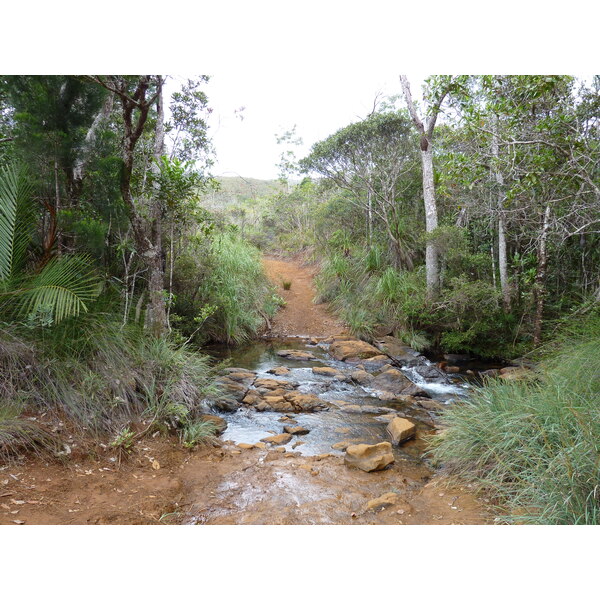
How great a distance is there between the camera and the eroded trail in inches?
83.4

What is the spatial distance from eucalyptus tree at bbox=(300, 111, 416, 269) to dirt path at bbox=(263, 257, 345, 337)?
2058mm

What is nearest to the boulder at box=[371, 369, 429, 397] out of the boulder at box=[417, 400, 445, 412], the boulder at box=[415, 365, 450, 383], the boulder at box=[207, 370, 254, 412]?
the boulder at box=[417, 400, 445, 412]

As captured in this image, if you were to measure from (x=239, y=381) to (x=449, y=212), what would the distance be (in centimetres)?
550

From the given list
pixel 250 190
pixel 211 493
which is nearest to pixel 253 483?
pixel 211 493

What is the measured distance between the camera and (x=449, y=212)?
795 centimetres

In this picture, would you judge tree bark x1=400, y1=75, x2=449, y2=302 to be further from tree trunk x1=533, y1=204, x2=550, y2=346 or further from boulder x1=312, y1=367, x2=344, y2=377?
boulder x1=312, y1=367, x2=344, y2=377

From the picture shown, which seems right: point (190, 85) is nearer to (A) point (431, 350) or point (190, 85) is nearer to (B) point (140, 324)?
(B) point (140, 324)

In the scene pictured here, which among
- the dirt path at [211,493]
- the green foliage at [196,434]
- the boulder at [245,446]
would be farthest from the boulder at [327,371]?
the dirt path at [211,493]

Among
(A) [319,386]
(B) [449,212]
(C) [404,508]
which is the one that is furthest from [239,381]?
(B) [449,212]

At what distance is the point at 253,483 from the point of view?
8.69 ft

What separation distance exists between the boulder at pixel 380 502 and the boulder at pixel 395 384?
2.61 m

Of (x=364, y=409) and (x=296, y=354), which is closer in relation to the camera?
(x=364, y=409)

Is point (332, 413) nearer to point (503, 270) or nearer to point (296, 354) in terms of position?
point (296, 354)

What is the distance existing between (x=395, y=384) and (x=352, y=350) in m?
1.51
